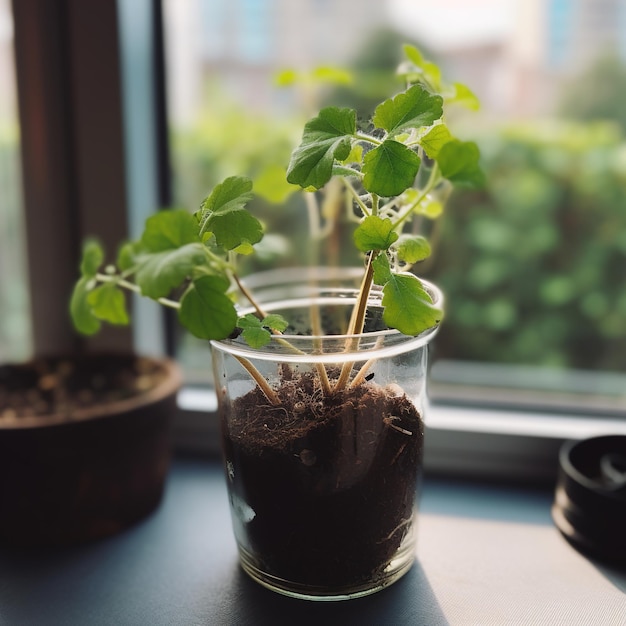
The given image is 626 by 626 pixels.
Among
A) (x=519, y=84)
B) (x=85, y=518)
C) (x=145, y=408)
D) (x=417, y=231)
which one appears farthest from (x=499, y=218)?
(x=85, y=518)

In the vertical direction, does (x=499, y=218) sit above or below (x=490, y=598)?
above

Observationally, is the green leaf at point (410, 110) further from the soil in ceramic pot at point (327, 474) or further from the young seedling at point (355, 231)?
the soil in ceramic pot at point (327, 474)

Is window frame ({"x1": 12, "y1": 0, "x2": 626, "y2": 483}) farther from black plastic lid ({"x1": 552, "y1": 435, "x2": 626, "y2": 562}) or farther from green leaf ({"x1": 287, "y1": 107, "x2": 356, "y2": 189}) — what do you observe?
green leaf ({"x1": 287, "y1": 107, "x2": 356, "y2": 189})

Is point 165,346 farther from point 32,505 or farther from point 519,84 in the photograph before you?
point 519,84

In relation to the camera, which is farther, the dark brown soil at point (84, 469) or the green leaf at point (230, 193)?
the dark brown soil at point (84, 469)

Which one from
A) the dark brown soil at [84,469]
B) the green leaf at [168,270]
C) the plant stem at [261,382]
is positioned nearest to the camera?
the green leaf at [168,270]

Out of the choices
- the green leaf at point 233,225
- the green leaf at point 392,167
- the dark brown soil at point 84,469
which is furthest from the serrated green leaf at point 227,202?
the dark brown soil at point 84,469

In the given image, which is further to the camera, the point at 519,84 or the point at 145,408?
the point at 519,84
